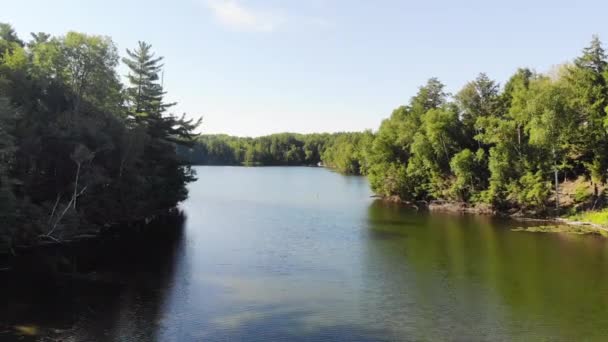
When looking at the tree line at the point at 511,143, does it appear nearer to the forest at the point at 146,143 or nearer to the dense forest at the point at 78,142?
the forest at the point at 146,143

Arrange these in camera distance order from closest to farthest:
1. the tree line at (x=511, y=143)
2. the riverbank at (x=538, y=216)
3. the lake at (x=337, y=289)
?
the lake at (x=337, y=289), the riverbank at (x=538, y=216), the tree line at (x=511, y=143)

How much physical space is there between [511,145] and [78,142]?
148ft

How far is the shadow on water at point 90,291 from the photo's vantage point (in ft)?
64.3

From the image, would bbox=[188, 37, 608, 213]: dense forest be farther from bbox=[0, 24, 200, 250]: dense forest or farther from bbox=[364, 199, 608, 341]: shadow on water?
bbox=[0, 24, 200, 250]: dense forest

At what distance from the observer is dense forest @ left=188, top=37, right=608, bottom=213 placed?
48531 mm

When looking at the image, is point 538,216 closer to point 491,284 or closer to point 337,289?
point 491,284

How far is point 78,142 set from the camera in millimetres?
38281

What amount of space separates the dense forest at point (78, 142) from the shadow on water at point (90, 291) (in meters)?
3.20

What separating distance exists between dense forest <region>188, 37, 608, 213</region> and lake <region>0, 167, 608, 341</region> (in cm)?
1197

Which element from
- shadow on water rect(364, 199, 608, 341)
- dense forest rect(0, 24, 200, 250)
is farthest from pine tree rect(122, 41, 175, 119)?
shadow on water rect(364, 199, 608, 341)

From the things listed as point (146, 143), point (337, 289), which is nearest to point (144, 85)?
point (146, 143)

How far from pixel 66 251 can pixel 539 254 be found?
1328 inches

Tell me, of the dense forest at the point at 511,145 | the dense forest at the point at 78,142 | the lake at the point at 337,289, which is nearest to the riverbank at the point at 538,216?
the dense forest at the point at 511,145

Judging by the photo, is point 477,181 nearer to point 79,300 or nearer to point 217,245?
point 217,245
